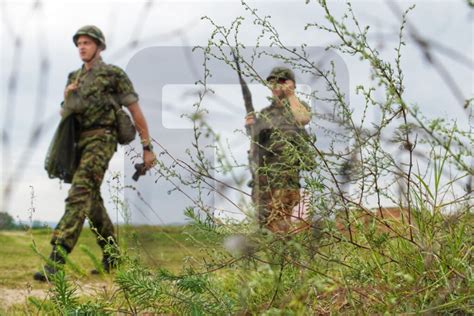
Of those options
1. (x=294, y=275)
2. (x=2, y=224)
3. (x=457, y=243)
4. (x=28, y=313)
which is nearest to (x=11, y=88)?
(x=2, y=224)

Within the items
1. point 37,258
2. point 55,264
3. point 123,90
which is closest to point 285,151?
point 55,264

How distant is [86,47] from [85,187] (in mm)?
1611

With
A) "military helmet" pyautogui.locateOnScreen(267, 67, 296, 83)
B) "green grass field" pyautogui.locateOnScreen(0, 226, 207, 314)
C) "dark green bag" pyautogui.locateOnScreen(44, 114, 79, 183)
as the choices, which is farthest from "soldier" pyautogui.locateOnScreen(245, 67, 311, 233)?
"dark green bag" pyautogui.locateOnScreen(44, 114, 79, 183)

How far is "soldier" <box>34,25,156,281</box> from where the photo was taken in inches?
238

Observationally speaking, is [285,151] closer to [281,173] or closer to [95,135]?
[281,173]

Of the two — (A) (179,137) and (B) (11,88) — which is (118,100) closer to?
(A) (179,137)

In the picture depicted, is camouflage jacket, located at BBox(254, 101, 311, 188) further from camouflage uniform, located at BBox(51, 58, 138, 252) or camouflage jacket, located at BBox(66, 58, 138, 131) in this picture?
camouflage jacket, located at BBox(66, 58, 138, 131)

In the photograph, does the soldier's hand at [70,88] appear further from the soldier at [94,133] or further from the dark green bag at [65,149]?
the dark green bag at [65,149]

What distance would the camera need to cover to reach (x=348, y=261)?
229 cm

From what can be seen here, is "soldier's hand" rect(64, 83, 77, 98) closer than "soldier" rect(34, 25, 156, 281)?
No

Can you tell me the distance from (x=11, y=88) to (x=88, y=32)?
19.0ft

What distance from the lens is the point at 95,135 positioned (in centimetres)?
638

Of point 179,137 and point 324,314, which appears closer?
point 324,314

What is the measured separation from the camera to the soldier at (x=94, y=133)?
19.8 feet
